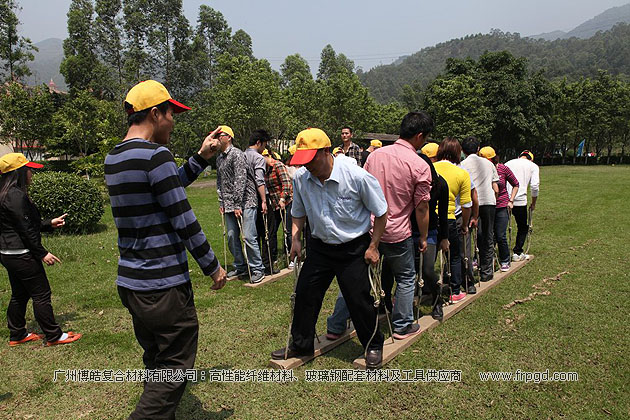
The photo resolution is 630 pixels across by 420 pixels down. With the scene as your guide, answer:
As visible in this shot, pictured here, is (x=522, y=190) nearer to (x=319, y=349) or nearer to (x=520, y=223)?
(x=520, y=223)

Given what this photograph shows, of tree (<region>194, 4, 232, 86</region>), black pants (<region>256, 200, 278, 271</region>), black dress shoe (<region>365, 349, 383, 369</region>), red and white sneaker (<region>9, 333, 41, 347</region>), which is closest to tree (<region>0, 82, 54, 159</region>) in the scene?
black pants (<region>256, 200, 278, 271</region>)

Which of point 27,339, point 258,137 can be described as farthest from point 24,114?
point 27,339

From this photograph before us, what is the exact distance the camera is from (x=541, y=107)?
45.4 meters

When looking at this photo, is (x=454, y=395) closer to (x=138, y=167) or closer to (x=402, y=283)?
(x=402, y=283)

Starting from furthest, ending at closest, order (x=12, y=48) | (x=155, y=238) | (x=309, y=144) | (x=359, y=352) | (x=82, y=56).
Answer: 1. (x=82, y=56)
2. (x=12, y=48)
3. (x=359, y=352)
4. (x=309, y=144)
5. (x=155, y=238)

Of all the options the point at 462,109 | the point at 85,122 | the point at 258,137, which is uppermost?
the point at 85,122

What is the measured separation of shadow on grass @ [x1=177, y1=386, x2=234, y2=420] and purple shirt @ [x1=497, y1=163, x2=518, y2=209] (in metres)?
5.41

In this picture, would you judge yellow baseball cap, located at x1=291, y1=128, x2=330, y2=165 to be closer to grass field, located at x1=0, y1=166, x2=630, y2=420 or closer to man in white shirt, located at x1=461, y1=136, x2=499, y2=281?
grass field, located at x1=0, y1=166, x2=630, y2=420

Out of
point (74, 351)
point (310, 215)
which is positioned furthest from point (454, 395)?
point (74, 351)

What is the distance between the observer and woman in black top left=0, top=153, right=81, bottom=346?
169 inches

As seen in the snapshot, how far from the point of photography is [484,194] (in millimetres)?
6426

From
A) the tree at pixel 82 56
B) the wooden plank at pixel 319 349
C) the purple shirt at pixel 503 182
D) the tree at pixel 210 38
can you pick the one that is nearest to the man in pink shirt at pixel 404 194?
the wooden plank at pixel 319 349

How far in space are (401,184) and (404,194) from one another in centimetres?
11

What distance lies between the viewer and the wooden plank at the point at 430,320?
13.8 feet
